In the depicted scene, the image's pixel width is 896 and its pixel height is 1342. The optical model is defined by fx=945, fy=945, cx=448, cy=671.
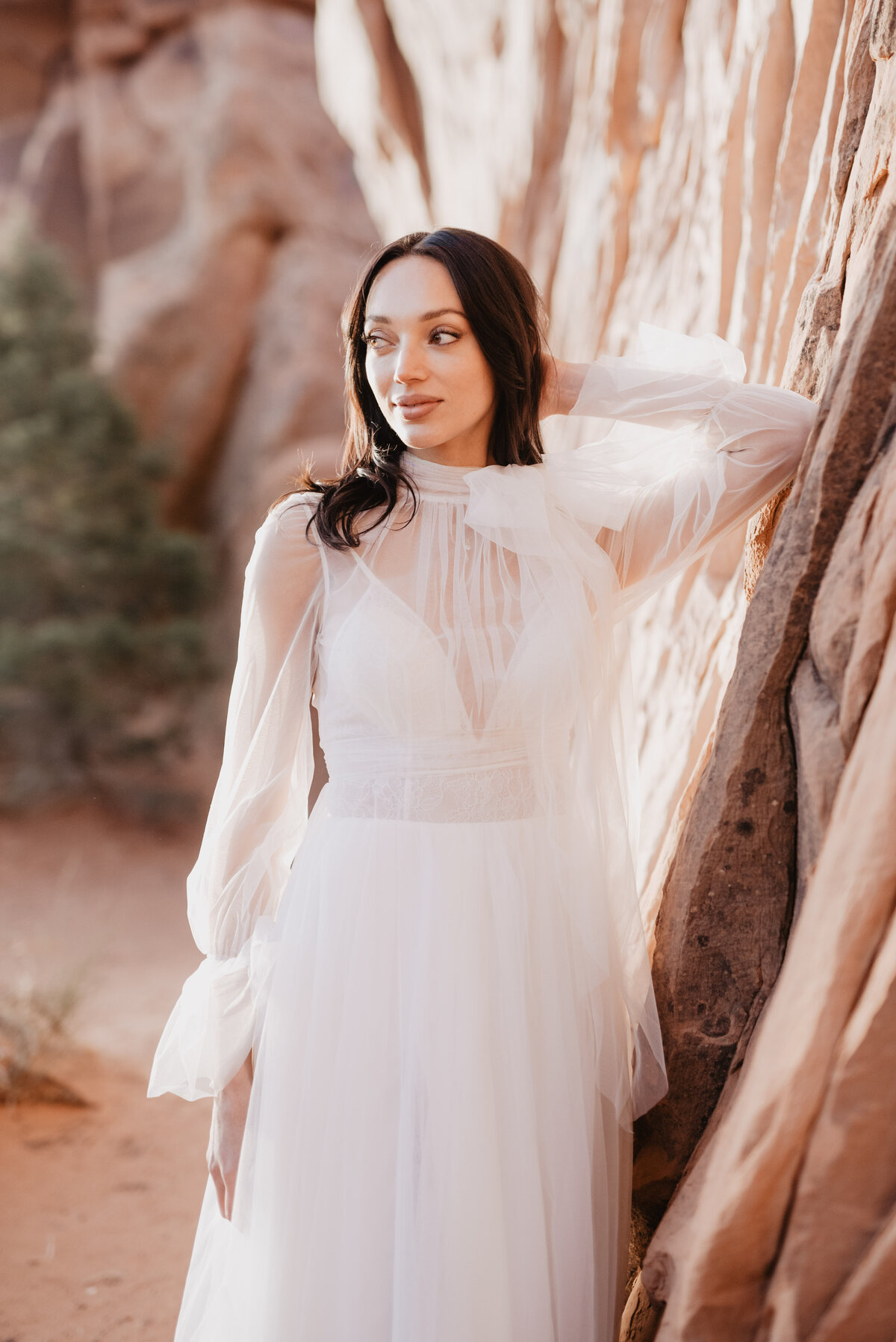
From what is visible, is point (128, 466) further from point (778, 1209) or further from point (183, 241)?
point (778, 1209)

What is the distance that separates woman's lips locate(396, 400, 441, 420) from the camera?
173 centimetres

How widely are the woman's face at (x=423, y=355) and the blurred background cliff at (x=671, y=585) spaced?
623 mm

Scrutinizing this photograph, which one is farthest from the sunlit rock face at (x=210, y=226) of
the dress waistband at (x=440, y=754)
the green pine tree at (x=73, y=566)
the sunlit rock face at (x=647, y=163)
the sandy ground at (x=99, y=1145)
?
the dress waistband at (x=440, y=754)

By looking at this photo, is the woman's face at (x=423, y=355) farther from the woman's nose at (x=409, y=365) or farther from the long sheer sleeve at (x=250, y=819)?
the long sheer sleeve at (x=250, y=819)

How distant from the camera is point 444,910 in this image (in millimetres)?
1568

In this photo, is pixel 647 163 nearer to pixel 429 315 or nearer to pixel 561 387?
pixel 561 387

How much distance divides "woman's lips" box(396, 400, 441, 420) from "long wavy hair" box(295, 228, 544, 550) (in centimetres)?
11

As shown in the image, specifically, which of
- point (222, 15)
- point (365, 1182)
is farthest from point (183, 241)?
point (365, 1182)

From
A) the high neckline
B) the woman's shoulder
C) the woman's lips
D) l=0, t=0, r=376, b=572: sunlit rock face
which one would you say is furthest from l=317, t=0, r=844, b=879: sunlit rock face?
l=0, t=0, r=376, b=572: sunlit rock face

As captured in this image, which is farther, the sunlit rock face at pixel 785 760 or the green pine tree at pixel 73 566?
the green pine tree at pixel 73 566

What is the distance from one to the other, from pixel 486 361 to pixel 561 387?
203mm

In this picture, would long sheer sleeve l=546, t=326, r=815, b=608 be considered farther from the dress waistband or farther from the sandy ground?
the sandy ground

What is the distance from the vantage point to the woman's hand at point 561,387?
1.90m

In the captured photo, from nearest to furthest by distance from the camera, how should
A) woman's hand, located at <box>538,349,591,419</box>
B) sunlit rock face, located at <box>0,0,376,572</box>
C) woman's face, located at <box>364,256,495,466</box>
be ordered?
woman's face, located at <box>364,256,495,466</box> < woman's hand, located at <box>538,349,591,419</box> < sunlit rock face, located at <box>0,0,376,572</box>
